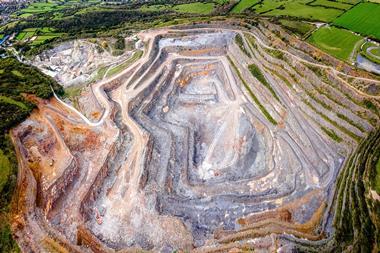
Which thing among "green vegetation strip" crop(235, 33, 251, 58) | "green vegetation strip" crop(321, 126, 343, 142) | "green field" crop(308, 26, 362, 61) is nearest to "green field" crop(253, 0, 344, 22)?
"green field" crop(308, 26, 362, 61)

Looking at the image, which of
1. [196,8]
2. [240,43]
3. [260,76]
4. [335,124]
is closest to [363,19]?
[240,43]

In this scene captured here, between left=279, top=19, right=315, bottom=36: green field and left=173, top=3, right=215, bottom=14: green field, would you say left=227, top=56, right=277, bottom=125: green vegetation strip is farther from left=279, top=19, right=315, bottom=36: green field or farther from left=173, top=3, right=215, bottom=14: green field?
left=173, top=3, right=215, bottom=14: green field

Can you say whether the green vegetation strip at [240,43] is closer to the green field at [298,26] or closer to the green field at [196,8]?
the green field at [298,26]

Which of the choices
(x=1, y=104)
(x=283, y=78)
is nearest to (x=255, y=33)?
(x=283, y=78)

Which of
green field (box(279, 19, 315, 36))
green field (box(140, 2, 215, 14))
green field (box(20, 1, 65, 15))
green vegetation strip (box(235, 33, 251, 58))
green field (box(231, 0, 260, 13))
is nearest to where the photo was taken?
green vegetation strip (box(235, 33, 251, 58))

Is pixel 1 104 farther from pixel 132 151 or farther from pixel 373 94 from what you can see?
pixel 373 94

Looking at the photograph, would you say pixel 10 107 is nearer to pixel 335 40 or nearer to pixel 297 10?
pixel 335 40
